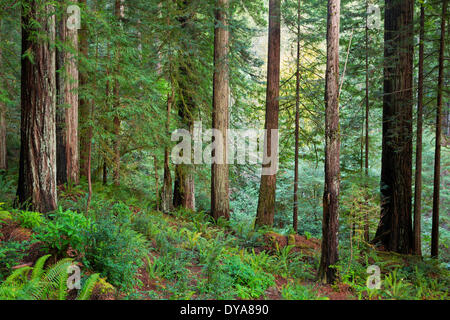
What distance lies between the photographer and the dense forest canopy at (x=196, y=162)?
465cm

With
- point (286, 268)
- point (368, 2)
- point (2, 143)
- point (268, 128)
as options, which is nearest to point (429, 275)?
point (286, 268)

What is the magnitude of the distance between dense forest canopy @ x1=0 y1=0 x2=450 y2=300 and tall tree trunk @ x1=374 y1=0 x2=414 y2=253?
1.5 inches

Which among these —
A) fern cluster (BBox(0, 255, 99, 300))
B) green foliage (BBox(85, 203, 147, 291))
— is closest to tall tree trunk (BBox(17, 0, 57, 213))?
green foliage (BBox(85, 203, 147, 291))

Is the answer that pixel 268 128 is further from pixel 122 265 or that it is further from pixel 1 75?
pixel 1 75

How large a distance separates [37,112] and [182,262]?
14.0 ft

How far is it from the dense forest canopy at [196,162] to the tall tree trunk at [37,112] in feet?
0.09

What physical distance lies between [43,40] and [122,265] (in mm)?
4863

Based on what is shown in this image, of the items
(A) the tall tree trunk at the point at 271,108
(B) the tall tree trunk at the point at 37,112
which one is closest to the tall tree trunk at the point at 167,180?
(A) the tall tree trunk at the point at 271,108

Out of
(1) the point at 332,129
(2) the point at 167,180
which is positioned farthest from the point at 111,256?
(2) the point at 167,180

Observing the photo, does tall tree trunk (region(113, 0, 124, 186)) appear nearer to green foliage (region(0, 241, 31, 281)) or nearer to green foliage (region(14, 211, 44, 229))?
green foliage (region(14, 211, 44, 229))

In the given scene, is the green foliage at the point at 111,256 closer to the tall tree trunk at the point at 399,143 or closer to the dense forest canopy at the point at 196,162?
the dense forest canopy at the point at 196,162

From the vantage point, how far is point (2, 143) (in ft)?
42.9

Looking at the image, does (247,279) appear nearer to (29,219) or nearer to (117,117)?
(29,219)

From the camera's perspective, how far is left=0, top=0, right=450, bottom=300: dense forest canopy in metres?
4.65
